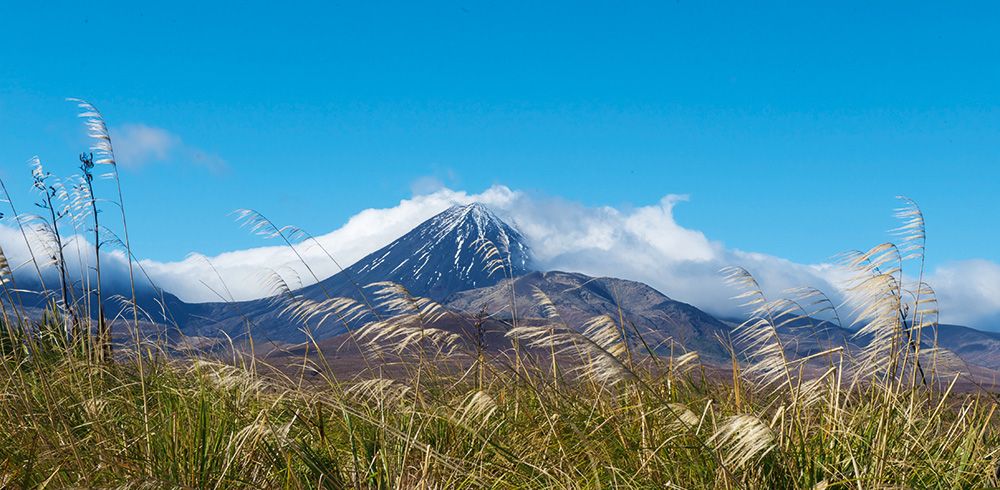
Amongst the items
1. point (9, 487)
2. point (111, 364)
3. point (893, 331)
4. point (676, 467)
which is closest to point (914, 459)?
point (893, 331)

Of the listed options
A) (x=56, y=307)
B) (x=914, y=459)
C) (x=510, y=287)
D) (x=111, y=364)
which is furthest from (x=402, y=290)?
(x=56, y=307)

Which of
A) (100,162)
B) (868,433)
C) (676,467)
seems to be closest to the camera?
(676,467)

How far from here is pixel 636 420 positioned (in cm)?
418

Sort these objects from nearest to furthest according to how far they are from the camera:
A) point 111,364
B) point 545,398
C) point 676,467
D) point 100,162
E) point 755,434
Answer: point 755,434, point 676,467, point 545,398, point 100,162, point 111,364

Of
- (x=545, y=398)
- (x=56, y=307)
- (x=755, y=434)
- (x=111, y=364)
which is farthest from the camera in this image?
(x=56, y=307)

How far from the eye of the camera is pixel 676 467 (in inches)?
144

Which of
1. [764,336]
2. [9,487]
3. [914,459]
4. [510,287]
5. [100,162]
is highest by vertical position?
[100,162]

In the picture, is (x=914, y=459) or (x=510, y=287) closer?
(x=914, y=459)

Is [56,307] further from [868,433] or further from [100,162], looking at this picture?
[868,433]

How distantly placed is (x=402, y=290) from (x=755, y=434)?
2377mm

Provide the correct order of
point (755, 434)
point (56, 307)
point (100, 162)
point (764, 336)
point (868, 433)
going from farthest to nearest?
point (56, 307) → point (100, 162) → point (764, 336) → point (868, 433) → point (755, 434)

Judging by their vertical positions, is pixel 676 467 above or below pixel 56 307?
below

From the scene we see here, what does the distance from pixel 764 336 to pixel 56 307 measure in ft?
20.7

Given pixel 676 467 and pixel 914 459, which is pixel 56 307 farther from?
pixel 914 459
